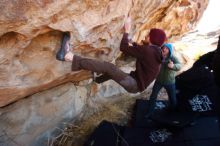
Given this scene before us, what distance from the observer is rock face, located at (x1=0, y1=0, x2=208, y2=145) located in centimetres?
280

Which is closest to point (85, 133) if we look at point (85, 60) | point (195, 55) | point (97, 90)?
point (97, 90)

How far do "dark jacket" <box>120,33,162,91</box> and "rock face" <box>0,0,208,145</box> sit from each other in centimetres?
29

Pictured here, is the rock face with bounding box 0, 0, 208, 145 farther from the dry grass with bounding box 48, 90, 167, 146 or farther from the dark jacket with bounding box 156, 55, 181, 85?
the dark jacket with bounding box 156, 55, 181, 85

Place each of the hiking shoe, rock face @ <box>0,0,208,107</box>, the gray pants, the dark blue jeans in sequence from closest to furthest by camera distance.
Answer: rock face @ <box>0,0,208,107</box>, the hiking shoe, the gray pants, the dark blue jeans

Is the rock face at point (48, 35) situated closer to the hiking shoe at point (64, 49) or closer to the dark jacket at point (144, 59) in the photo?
the hiking shoe at point (64, 49)

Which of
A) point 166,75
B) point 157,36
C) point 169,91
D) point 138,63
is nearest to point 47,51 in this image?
point 138,63

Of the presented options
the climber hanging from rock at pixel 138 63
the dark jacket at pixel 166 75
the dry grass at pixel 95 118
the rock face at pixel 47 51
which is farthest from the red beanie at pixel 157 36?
the dry grass at pixel 95 118

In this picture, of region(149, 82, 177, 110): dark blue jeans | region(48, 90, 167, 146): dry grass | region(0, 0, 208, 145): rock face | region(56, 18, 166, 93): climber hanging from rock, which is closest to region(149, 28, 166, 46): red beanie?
region(56, 18, 166, 93): climber hanging from rock

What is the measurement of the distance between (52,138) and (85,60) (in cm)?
129

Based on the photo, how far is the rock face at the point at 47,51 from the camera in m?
2.80

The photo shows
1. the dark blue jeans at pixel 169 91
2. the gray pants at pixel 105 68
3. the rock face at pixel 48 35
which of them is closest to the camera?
the rock face at pixel 48 35

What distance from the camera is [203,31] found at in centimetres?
736

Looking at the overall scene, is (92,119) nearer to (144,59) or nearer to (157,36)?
(144,59)

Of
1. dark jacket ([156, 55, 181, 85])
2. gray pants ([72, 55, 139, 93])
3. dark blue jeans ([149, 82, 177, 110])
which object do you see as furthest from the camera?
dark blue jeans ([149, 82, 177, 110])
